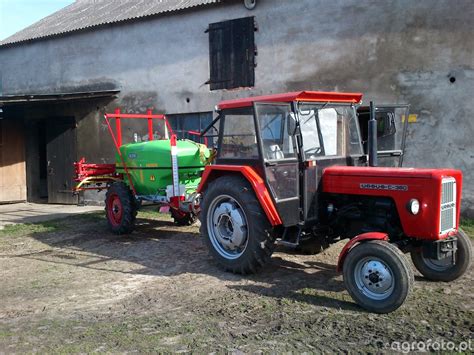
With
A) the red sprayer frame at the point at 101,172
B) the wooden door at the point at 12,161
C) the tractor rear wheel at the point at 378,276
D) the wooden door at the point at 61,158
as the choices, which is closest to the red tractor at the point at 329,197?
the tractor rear wheel at the point at 378,276

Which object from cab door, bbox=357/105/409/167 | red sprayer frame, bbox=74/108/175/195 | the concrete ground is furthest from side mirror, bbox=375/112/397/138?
the concrete ground

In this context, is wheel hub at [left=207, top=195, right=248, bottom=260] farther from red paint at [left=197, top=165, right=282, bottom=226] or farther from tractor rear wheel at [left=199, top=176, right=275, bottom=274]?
red paint at [left=197, top=165, right=282, bottom=226]

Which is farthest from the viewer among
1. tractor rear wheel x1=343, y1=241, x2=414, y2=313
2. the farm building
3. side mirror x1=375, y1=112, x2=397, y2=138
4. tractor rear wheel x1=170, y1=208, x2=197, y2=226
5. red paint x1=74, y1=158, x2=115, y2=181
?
tractor rear wheel x1=170, y1=208, x2=197, y2=226

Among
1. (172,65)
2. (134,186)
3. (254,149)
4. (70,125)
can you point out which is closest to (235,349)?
(254,149)

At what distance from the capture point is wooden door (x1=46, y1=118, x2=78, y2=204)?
12328 millimetres

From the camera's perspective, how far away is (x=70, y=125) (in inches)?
486

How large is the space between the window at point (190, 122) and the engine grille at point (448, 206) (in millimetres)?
6763

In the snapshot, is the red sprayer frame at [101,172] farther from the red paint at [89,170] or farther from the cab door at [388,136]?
→ the cab door at [388,136]

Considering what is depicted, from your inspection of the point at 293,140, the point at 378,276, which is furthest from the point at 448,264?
the point at 293,140

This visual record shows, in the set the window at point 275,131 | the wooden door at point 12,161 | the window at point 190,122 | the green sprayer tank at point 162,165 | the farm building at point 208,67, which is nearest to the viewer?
the window at point 275,131

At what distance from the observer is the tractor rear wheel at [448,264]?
493cm

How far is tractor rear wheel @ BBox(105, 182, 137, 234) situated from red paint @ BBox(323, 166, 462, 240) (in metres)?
4.09

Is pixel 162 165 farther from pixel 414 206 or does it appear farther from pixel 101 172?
pixel 414 206

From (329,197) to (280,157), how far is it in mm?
726
